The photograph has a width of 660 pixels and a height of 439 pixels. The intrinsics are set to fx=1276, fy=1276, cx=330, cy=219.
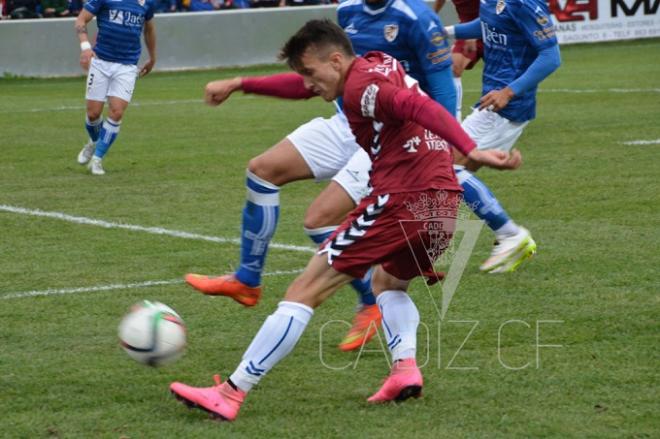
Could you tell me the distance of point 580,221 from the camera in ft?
30.4

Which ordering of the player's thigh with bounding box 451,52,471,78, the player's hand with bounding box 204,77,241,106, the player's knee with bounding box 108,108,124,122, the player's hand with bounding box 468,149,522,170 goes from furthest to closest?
the player's knee with bounding box 108,108,124,122
the player's thigh with bounding box 451,52,471,78
the player's hand with bounding box 204,77,241,106
the player's hand with bounding box 468,149,522,170

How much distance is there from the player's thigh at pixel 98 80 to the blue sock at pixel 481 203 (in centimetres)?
648

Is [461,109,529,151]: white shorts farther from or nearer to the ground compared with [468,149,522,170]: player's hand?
nearer to the ground

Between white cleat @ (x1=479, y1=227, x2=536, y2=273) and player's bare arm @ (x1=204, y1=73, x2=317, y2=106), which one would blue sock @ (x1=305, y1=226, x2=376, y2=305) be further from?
white cleat @ (x1=479, y1=227, x2=536, y2=273)

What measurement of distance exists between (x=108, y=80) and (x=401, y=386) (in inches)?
349

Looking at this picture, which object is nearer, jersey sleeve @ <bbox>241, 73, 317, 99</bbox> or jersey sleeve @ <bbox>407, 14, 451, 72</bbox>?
jersey sleeve @ <bbox>241, 73, 317, 99</bbox>

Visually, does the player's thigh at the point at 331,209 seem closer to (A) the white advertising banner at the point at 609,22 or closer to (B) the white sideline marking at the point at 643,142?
(B) the white sideline marking at the point at 643,142

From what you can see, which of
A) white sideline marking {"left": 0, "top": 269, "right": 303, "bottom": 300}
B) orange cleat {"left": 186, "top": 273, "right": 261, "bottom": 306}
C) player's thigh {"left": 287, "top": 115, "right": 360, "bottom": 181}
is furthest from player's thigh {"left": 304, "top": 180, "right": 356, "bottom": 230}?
white sideline marking {"left": 0, "top": 269, "right": 303, "bottom": 300}

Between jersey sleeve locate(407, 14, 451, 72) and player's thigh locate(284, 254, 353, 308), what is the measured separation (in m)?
2.16

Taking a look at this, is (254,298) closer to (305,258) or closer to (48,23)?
(305,258)

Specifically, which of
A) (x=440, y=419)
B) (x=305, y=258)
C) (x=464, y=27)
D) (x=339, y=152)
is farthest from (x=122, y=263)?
(x=440, y=419)

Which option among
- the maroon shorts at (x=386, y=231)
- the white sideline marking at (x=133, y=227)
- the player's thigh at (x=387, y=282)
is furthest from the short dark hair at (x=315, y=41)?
the white sideline marking at (x=133, y=227)

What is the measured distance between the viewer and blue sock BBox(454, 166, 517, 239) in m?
7.70

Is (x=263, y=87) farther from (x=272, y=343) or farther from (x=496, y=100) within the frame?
(x=496, y=100)
